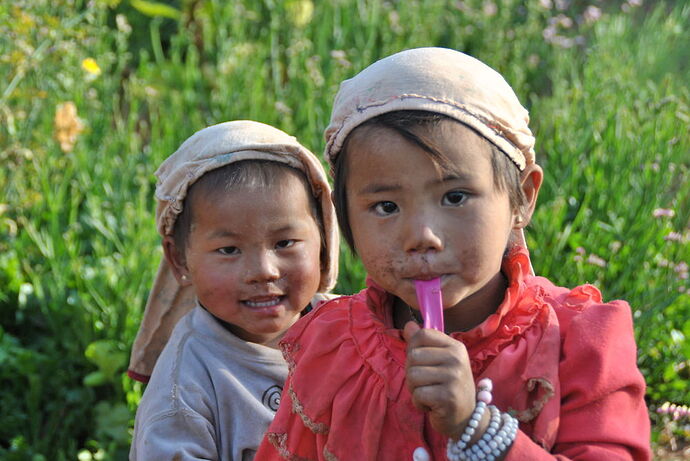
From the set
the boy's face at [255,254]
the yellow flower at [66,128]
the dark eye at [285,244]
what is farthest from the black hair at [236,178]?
the yellow flower at [66,128]

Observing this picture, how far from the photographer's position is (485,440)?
1495 millimetres

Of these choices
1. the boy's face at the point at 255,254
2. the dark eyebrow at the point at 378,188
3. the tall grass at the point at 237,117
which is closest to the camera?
the dark eyebrow at the point at 378,188

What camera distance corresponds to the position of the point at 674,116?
360 centimetres

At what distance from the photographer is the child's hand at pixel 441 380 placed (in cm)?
148

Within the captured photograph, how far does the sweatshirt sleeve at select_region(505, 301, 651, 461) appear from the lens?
5.03 ft

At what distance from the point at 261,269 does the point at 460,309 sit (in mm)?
737

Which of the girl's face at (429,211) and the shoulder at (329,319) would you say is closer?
the girl's face at (429,211)

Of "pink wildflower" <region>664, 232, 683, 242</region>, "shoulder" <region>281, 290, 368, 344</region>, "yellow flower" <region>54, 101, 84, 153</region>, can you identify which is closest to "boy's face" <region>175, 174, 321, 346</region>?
"shoulder" <region>281, 290, 368, 344</region>

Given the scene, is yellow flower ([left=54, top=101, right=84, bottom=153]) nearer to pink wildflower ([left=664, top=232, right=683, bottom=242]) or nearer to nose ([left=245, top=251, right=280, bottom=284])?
nose ([left=245, top=251, right=280, bottom=284])

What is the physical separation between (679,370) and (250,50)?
118 inches

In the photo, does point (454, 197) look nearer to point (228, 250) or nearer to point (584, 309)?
point (584, 309)

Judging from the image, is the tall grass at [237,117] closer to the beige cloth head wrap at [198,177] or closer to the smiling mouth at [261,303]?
the beige cloth head wrap at [198,177]

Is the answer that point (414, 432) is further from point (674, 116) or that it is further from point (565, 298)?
point (674, 116)

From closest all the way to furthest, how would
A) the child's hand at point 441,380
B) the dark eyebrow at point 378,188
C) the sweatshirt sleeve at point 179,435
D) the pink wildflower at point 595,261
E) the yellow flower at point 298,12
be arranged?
the child's hand at point 441,380 → the dark eyebrow at point 378,188 → the sweatshirt sleeve at point 179,435 → the pink wildflower at point 595,261 → the yellow flower at point 298,12
